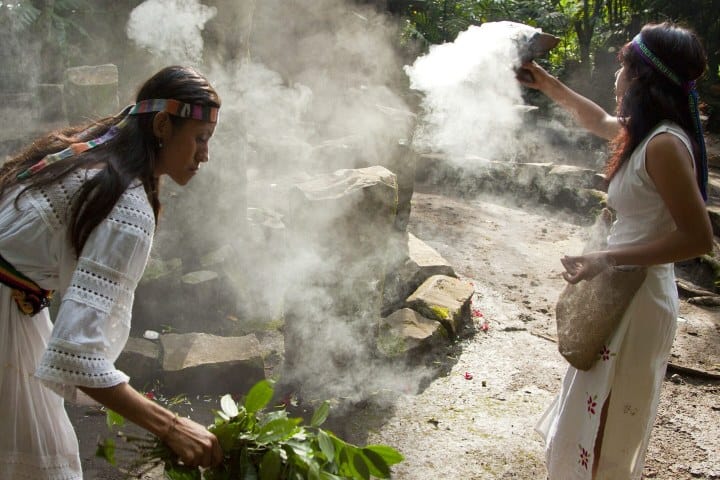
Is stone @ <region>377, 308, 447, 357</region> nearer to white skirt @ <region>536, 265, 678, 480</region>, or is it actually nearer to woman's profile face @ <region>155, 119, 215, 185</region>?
white skirt @ <region>536, 265, 678, 480</region>

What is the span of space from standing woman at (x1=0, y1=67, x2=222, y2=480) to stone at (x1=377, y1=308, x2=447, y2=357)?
2.72 meters

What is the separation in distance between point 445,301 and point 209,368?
2078 millimetres

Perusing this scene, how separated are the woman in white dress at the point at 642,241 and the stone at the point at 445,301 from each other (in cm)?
218

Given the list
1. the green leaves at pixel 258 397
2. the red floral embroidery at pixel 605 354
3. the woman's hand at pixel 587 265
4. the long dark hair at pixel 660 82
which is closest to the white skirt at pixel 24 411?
the green leaves at pixel 258 397

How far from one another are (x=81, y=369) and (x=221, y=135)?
398 cm

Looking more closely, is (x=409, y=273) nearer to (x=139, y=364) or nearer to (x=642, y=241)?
(x=139, y=364)

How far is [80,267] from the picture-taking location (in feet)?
5.19

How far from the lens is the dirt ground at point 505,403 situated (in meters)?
3.63

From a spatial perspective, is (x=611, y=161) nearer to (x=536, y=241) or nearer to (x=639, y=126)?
(x=639, y=126)

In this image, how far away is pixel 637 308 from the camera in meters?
2.54

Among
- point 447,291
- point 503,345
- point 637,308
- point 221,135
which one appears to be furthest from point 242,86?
point 637,308

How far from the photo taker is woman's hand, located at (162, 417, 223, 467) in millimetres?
1668

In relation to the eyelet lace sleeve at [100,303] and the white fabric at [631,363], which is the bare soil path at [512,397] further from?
the eyelet lace sleeve at [100,303]

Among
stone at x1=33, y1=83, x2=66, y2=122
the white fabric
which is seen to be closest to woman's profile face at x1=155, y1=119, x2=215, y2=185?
the white fabric
